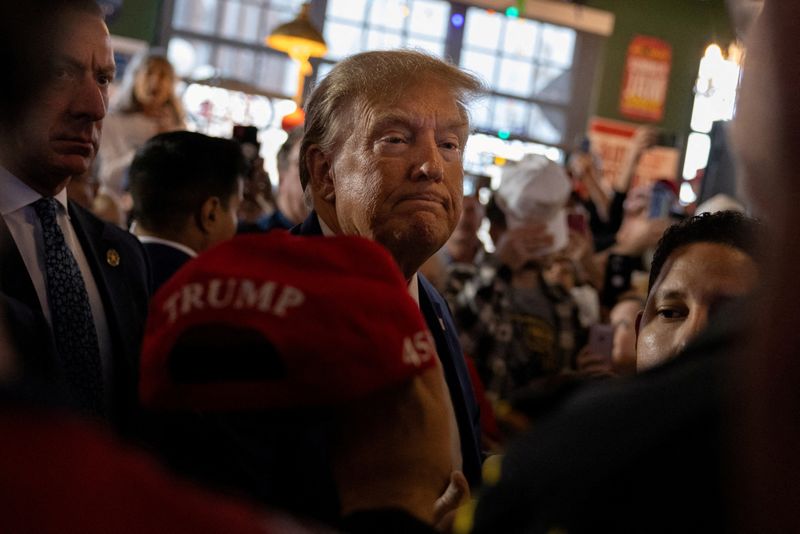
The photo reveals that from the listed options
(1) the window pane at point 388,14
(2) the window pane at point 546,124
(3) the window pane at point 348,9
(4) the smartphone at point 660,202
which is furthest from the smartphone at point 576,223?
(2) the window pane at point 546,124

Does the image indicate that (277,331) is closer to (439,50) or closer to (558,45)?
(439,50)

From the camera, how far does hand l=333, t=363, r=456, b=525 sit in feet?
2.84

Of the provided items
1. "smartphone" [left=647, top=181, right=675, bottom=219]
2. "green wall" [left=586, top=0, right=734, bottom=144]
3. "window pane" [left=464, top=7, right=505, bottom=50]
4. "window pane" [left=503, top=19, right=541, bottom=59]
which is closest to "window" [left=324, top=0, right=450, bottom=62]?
"window pane" [left=464, top=7, right=505, bottom=50]

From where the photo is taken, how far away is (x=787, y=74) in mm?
584

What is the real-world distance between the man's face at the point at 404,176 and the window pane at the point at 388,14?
11953 mm

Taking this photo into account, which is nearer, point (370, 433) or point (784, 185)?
point (784, 185)

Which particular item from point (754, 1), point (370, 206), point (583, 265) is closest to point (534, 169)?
point (583, 265)

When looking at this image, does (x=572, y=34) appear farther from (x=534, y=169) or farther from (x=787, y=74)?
(x=787, y=74)

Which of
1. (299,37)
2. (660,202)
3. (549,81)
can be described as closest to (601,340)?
(660,202)

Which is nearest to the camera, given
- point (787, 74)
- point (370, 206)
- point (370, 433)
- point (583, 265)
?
point (787, 74)

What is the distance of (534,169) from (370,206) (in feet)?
8.42

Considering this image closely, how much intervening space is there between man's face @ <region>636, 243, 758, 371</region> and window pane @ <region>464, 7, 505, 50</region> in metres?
12.4

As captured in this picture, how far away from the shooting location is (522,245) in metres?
4.09

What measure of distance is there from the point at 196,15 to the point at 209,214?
10.6m
